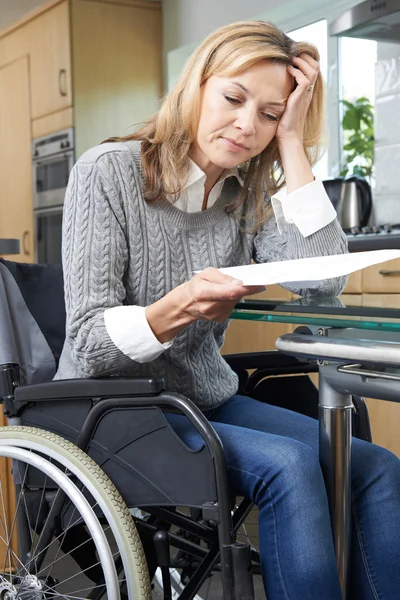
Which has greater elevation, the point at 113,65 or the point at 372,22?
the point at 113,65

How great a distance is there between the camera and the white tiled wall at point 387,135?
12.4ft

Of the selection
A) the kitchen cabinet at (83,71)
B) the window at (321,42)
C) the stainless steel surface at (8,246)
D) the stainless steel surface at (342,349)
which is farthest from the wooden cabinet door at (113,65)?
the stainless steel surface at (342,349)

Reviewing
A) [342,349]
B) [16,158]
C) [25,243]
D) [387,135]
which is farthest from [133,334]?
[16,158]

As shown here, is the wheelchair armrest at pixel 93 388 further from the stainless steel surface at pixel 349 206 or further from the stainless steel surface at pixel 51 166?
the stainless steel surface at pixel 51 166

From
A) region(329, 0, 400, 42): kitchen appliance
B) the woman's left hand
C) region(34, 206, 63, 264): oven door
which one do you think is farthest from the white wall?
the woman's left hand

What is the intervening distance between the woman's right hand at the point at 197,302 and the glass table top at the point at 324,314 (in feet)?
0.11

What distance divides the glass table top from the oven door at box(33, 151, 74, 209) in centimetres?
384

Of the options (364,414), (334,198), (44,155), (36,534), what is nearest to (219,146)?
(364,414)

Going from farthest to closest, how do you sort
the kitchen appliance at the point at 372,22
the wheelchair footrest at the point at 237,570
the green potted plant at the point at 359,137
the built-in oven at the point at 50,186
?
1. the built-in oven at the point at 50,186
2. the green potted plant at the point at 359,137
3. the kitchen appliance at the point at 372,22
4. the wheelchair footrest at the point at 237,570

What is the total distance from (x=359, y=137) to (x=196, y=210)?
271cm

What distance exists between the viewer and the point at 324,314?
1.08 m

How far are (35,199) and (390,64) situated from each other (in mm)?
2516

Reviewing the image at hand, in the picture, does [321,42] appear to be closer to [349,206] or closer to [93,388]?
[349,206]

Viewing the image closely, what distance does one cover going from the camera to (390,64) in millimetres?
3785
